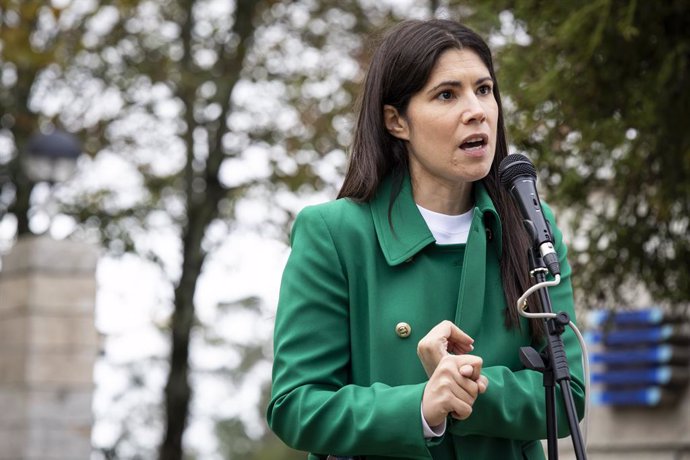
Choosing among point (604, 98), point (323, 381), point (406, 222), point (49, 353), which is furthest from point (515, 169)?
point (49, 353)

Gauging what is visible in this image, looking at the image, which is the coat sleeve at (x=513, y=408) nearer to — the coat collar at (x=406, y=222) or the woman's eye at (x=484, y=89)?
the coat collar at (x=406, y=222)

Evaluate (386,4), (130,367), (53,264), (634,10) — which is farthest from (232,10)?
(634,10)

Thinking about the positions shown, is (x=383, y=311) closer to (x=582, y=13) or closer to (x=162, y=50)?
(x=582, y=13)

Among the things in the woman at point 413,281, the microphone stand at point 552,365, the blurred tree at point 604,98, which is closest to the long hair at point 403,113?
the woman at point 413,281

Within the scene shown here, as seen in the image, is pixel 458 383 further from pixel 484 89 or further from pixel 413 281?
pixel 484 89

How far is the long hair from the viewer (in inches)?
131

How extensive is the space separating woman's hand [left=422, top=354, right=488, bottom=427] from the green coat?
85 mm

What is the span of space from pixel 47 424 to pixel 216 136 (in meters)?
4.22

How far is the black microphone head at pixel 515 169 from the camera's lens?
319cm

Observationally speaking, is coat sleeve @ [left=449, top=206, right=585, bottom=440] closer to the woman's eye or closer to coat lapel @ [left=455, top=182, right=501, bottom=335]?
coat lapel @ [left=455, top=182, right=501, bottom=335]

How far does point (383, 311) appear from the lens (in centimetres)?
323

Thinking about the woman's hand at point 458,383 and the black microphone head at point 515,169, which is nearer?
the woman's hand at point 458,383

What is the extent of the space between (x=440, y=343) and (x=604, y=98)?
4.79 metres

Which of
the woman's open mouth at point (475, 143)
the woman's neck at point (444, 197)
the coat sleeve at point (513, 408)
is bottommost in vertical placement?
the coat sleeve at point (513, 408)
